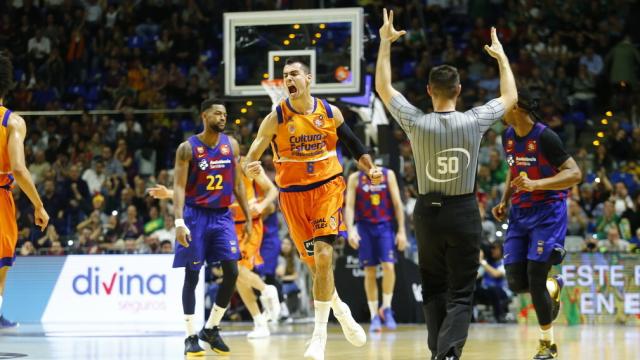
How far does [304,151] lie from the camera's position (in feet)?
28.2

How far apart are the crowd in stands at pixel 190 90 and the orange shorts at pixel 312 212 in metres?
7.59

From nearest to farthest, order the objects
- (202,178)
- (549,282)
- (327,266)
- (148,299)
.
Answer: (327,266) < (549,282) < (202,178) < (148,299)

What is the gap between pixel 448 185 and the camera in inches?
271

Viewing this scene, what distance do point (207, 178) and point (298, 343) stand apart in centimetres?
234

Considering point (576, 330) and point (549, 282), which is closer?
point (549, 282)

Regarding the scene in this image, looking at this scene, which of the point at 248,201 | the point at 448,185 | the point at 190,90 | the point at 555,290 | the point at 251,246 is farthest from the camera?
the point at 190,90

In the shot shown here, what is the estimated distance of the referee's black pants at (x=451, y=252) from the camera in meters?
6.83

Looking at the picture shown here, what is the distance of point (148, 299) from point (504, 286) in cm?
566

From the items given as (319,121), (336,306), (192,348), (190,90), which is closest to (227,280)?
(192,348)

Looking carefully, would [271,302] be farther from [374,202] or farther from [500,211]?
[500,211]

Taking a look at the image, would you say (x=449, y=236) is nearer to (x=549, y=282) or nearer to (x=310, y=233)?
(x=310, y=233)

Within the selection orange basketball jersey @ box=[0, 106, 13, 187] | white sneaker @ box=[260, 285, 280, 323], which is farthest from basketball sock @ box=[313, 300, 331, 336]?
white sneaker @ box=[260, 285, 280, 323]

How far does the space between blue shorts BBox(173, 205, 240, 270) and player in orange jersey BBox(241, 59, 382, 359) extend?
1.62m

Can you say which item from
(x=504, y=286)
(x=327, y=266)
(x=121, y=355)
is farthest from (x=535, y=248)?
(x=504, y=286)
